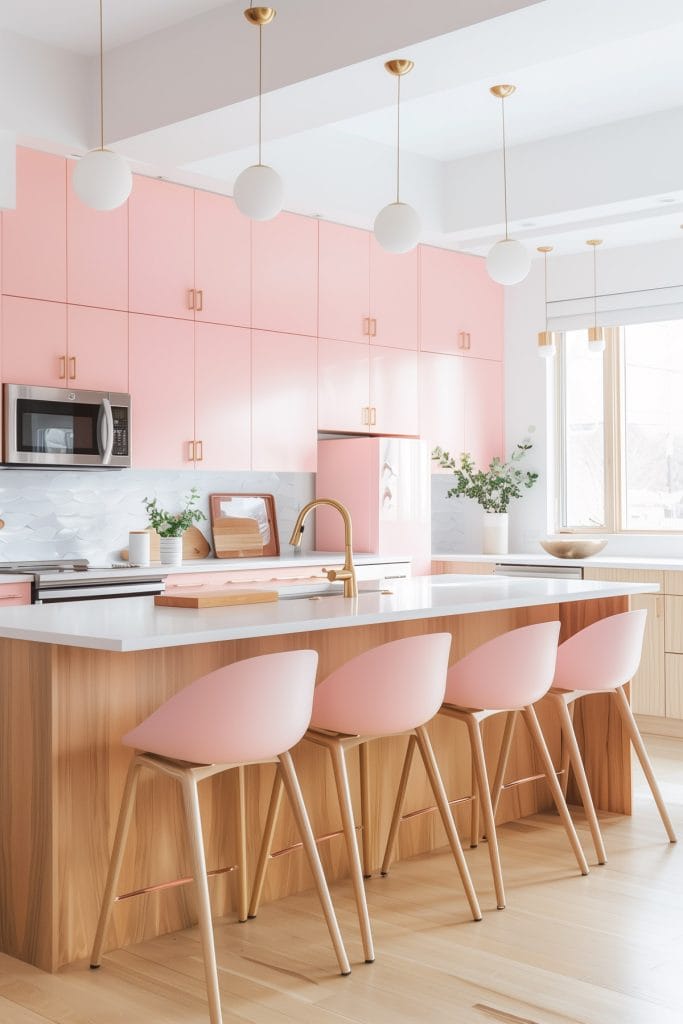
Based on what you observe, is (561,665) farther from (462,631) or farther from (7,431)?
(7,431)

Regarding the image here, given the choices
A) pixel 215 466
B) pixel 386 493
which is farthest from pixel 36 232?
pixel 386 493

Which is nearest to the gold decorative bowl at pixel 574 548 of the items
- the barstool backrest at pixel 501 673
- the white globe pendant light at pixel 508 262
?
the white globe pendant light at pixel 508 262

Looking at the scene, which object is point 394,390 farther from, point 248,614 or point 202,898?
point 202,898

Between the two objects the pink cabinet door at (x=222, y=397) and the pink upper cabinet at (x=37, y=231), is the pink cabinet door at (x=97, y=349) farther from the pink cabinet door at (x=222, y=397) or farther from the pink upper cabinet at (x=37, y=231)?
the pink cabinet door at (x=222, y=397)

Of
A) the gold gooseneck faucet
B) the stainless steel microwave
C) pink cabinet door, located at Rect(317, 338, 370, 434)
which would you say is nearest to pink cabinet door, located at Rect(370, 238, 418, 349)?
pink cabinet door, located at Rect(317, 338, 370, 434)

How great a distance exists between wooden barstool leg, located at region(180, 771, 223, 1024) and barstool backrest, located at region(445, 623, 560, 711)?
1.06 meters

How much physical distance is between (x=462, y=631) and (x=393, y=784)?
61 centimetres

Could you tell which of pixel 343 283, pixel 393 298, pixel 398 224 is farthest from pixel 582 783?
pixel 393 298

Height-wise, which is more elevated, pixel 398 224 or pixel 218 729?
pixel 398 224

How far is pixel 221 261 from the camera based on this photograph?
5.64 metres

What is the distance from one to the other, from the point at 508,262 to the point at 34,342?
2108mm

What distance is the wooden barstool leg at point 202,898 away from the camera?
2500mm

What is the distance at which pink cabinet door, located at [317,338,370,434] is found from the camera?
6.16 metres

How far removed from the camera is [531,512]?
7.13m
